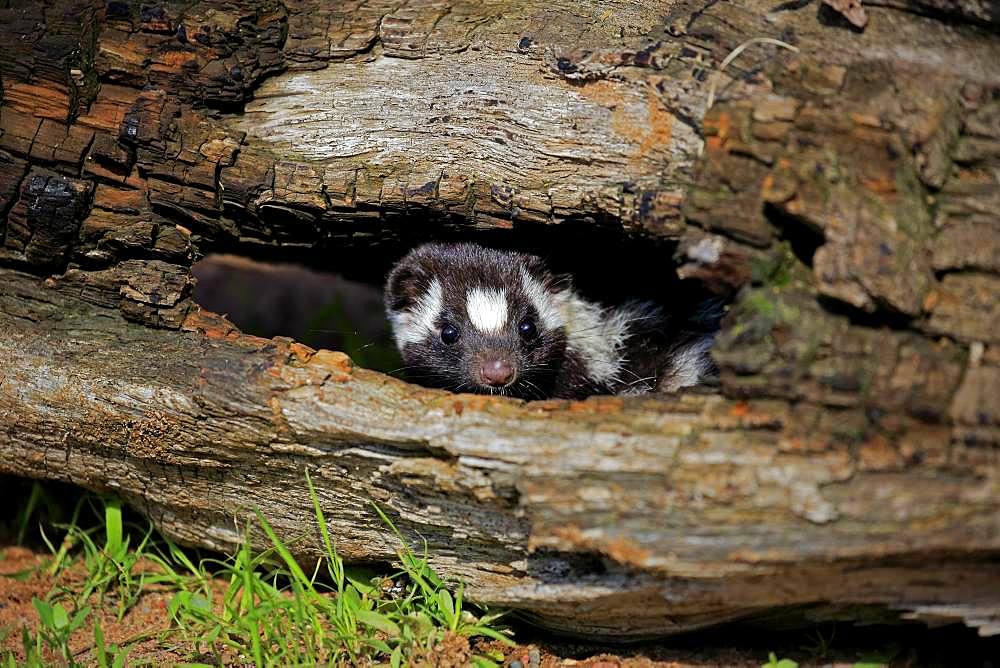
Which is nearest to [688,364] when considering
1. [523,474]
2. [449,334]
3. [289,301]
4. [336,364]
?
[449,334]

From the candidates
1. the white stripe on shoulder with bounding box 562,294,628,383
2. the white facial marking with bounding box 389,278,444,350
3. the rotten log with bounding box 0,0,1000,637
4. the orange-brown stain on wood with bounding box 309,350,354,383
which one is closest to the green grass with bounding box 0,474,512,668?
the rotten log with bounding box 0,0,1000,637

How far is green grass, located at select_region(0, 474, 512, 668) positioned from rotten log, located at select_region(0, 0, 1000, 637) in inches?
5.5

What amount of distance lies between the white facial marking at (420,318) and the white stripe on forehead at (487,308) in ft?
0.59

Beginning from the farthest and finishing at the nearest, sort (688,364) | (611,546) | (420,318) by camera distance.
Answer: (420,318) < (688,364) < (611,546)

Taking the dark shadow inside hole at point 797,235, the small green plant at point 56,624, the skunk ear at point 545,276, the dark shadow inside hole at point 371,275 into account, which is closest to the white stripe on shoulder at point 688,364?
the dark shadow inside hole at point 371,275

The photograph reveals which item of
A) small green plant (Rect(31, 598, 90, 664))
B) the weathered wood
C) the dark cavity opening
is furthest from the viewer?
the dark cavity opening

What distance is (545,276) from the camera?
4707 millimetres

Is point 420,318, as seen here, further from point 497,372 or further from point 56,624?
point 56,624

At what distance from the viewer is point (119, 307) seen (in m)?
3.87

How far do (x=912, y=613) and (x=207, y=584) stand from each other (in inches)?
115

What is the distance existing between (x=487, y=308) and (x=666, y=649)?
1.86 m

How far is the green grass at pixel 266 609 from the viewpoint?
141 inches

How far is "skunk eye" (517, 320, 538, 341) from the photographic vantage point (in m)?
4.64

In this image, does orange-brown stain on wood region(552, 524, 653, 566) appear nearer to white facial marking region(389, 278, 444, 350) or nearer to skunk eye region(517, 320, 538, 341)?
skunk eye region(517, 320, 538, 341)
